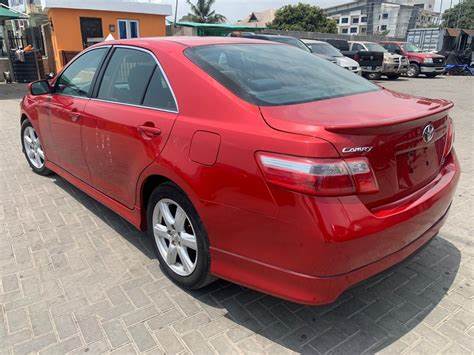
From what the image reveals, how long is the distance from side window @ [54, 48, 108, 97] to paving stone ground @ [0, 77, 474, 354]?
4.43 feet

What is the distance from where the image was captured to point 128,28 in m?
19.6

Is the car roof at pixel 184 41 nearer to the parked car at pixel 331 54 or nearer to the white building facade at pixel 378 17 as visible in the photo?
the parked car at pixel 331 54

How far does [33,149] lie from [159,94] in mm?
3203

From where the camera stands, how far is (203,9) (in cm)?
5759

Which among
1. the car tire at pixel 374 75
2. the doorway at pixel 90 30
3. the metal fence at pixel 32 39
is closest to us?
the doorway at pixel 90 30

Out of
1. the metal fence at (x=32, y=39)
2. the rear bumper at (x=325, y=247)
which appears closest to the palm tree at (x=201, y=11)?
the metal fence at (x=32, y=39)

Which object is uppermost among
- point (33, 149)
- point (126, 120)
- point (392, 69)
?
point (126, 120)

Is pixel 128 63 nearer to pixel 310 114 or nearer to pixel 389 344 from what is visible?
pixel 310 114

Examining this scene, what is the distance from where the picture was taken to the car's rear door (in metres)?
2.80

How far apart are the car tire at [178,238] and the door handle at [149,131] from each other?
351 mm

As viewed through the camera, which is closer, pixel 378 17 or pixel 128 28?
pixel 128 28

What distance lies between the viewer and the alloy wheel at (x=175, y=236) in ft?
8.87

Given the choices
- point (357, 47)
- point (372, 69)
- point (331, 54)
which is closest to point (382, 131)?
point (331, 54)

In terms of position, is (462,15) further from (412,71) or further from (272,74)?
(272,74)
